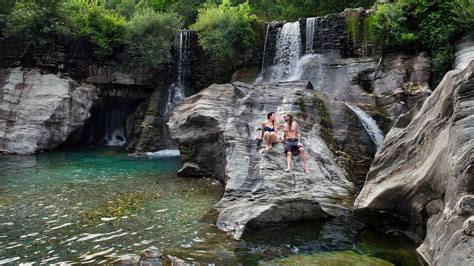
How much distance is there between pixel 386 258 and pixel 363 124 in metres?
8.45

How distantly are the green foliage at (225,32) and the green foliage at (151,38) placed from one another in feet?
6.53

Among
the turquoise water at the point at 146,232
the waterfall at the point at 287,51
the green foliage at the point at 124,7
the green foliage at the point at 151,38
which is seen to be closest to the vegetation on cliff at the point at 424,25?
the waterfall at the point at 287,51

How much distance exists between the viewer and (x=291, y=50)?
23.0 m

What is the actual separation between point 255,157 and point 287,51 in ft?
41.7

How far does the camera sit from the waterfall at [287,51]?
22.5m

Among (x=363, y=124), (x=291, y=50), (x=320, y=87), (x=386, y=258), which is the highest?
(x=291, y=50)

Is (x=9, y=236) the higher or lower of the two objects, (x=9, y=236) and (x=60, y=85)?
the lower

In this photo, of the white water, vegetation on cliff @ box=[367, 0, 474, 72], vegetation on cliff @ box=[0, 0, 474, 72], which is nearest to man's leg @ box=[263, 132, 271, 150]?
the white water

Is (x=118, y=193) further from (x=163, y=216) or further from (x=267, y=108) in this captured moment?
(x=267, y=108)

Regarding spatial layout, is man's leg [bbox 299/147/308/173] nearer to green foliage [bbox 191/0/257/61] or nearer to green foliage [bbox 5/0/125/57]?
green foliage [bbox 191/0/257/61]

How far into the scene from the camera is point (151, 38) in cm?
2375

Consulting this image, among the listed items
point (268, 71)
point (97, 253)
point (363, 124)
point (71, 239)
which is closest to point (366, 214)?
point (97, 253)

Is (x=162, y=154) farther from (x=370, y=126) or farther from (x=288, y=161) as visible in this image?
(x=288, y=161)

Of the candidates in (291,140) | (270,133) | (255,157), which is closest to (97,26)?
(270,133)
